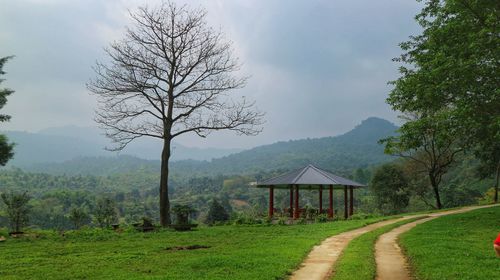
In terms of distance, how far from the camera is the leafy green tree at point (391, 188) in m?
39.0

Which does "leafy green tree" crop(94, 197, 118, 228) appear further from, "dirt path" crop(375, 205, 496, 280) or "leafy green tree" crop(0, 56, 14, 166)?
"dirt path" crop(375, 205, 496, 280)

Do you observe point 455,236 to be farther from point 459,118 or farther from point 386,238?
point 459,118

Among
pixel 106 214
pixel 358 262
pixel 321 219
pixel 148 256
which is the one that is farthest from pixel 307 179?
pixel 358 262

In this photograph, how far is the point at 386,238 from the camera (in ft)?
47.9

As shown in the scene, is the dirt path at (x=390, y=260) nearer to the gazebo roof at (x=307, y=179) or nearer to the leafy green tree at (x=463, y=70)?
the leafy green tree at (x=463, y=70)

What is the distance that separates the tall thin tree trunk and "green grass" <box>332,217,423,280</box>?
33.3 ft

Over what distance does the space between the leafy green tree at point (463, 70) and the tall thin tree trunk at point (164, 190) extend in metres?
11.3

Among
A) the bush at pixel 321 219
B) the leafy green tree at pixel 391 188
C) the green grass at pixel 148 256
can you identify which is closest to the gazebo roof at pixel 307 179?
the bush at pixel 321 219

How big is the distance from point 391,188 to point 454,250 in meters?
29.3

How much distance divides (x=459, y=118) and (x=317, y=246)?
6.94m

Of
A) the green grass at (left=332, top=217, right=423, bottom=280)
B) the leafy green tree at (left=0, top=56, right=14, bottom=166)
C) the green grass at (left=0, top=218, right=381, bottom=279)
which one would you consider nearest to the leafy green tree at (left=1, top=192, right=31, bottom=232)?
the leafy green tree at (left=0, top=56, right=14, bottom=166)

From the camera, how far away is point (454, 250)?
1083cm

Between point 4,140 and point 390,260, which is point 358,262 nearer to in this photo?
point 390,260

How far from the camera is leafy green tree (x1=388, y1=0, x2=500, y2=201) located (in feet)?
49.1
